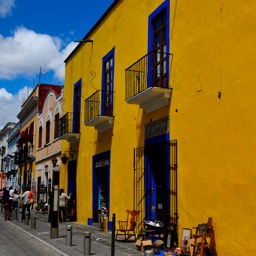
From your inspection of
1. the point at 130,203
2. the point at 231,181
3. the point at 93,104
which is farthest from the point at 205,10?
the point at 93,104

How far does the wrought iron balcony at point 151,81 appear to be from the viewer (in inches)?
426

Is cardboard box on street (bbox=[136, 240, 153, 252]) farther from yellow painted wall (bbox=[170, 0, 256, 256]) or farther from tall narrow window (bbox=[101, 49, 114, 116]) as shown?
tall narrow window (bbox=[101, 49, 114, 116])

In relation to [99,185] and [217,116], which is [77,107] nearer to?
[99,185]

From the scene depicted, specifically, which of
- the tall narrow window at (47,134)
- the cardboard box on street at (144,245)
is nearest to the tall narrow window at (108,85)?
the cardboard box on street at (144,245)

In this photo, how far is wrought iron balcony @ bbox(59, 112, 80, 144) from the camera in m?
18.4

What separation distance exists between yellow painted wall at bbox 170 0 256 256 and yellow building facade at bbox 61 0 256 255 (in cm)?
2

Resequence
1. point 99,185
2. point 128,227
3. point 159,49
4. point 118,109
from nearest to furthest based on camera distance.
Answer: point 159,49 → point 128,227 → point 118,109 → point 99,185

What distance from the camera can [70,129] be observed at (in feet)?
62.0

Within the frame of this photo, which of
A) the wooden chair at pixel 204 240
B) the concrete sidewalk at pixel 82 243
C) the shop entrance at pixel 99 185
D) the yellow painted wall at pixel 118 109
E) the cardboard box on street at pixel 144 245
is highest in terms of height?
the yellow painted wall at pixel 118 109

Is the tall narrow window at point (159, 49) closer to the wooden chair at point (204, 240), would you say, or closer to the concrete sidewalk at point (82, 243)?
the wooden chair at point (204, 240)

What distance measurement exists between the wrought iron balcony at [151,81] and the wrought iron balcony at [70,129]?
21.2ft

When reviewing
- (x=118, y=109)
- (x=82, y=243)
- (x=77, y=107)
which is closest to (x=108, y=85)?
(x=118, y=109)

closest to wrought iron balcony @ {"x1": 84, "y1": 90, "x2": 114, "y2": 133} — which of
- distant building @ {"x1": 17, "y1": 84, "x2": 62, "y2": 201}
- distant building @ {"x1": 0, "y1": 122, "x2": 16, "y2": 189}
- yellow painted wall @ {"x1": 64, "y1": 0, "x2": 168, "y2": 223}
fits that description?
yellow painted wall @ {"x1": 64, "y1": 0, "x2": 168, "y2": 223}

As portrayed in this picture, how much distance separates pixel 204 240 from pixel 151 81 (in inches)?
181
